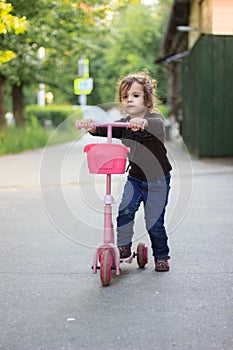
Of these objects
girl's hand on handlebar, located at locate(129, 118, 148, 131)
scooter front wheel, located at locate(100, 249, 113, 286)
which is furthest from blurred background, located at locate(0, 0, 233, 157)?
scooter front wheel, located at locate(100, 249, 113, 286)

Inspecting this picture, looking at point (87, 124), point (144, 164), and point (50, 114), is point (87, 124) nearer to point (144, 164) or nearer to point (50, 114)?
point (144, 164)

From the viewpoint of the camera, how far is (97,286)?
4.66 meters

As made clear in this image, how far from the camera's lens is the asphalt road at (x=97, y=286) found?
357cm

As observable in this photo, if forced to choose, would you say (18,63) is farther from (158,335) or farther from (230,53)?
(158,335)

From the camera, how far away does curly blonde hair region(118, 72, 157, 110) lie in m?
4.74

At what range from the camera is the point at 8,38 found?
56.2 feet

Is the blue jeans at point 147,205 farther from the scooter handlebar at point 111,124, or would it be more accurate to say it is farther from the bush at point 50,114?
the bush at point 50,114

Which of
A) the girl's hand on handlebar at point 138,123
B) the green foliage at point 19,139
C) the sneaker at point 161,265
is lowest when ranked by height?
the green foliage at point 19,139

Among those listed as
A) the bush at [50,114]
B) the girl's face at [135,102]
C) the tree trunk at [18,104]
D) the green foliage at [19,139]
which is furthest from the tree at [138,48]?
the girl's face at [135,102]

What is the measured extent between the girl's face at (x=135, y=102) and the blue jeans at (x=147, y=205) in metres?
0.50

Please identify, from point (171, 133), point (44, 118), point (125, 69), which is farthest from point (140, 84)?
point (125, 69)

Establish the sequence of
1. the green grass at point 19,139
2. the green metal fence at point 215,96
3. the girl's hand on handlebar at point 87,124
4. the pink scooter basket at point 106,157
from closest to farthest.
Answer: the pink scooter basket at point 106,157 < the girl's hand on handlebar at point 87,124 < the green metal fence at point 215,96 < the green grass at point 19,139

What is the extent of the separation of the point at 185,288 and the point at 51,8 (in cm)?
1292

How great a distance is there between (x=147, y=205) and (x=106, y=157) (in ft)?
2.16
